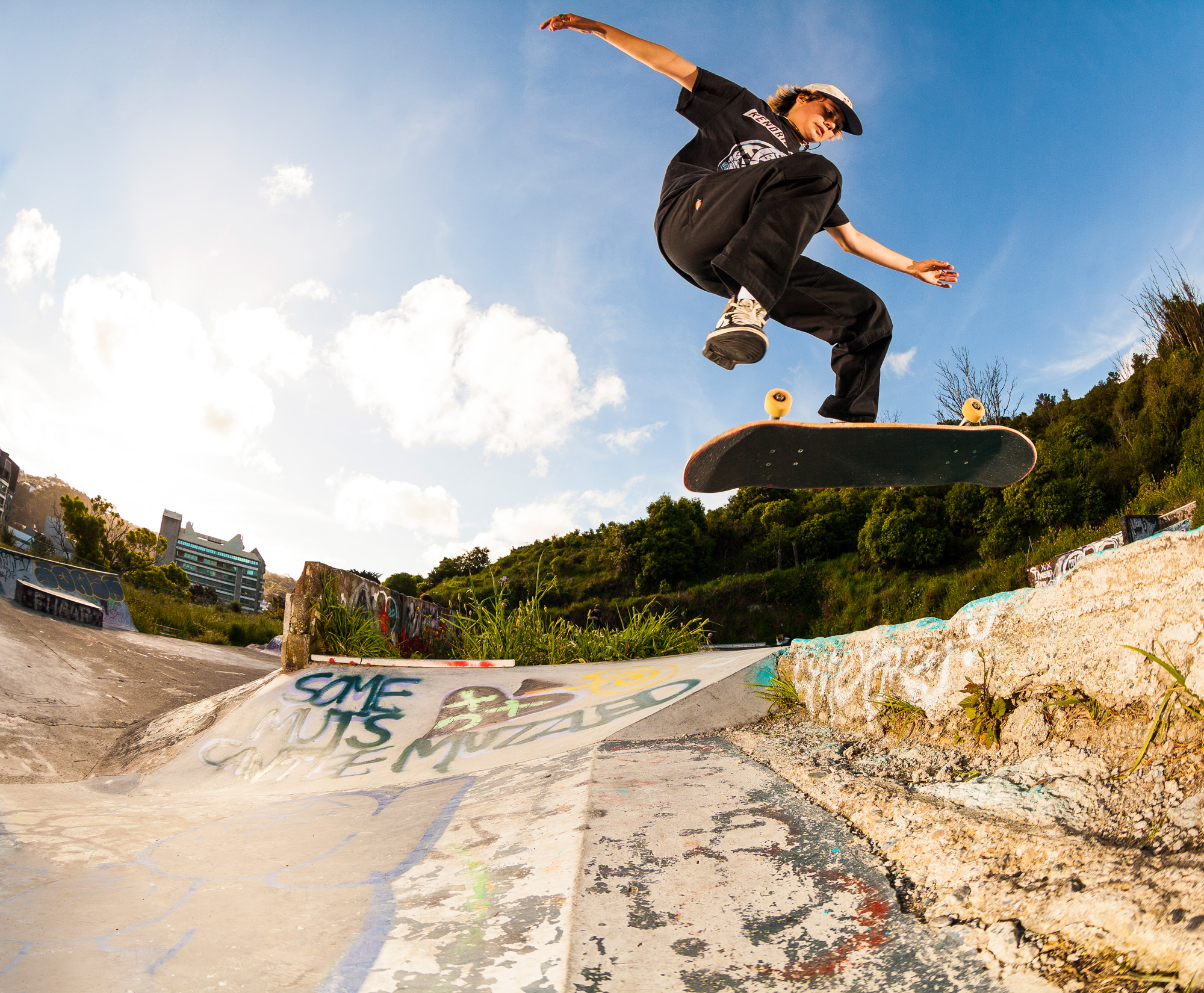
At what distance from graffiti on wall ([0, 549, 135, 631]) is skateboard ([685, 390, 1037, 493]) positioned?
1335 centimetres

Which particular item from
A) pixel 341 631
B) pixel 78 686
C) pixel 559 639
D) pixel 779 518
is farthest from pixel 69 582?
pixel 779 518

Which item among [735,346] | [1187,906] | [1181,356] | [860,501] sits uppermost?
[1181,356]

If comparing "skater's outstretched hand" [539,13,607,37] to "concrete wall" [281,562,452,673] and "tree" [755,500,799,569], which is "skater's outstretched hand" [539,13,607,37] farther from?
"tree" [755,500,799,569]

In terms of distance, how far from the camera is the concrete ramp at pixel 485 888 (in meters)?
1.28

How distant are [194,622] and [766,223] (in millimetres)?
19435

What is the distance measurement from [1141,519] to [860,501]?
1152 cm

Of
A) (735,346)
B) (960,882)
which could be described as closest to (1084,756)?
(960,882)

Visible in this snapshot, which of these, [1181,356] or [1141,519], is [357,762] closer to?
[1141,519]

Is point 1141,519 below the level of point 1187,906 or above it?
above

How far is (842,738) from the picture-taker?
293 centimetres

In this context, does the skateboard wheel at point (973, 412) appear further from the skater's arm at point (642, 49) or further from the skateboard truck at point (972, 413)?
the skater's arm at point (642, 49)

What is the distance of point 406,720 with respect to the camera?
495 centimetres

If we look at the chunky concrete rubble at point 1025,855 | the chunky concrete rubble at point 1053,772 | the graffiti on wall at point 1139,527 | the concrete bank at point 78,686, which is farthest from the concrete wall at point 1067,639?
the graffiti on wall at point 1139,527

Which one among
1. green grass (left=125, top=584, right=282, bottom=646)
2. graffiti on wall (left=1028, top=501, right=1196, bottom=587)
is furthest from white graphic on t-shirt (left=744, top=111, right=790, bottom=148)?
green grass (left=125, top=584, right=282, bottom=646)
